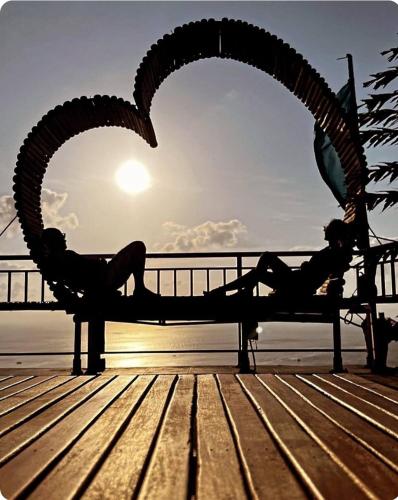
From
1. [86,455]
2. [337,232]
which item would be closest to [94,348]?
[337,232]

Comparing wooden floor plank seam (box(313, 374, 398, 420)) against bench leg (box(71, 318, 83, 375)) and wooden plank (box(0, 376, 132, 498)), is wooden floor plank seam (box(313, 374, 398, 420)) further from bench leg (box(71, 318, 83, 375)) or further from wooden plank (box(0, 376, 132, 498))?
bench leg (box(71, 318, 83, 375))

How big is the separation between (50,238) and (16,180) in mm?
751

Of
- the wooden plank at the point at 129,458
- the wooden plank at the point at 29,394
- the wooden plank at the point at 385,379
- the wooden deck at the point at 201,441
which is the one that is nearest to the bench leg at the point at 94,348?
the wooden plank at the point at 29,394

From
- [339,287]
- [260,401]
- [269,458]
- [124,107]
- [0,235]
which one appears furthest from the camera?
[0,235]

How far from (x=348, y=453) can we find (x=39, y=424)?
219 cm

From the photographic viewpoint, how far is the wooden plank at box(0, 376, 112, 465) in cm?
296

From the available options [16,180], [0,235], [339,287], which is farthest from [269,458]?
[0,235]

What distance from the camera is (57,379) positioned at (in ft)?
19.2

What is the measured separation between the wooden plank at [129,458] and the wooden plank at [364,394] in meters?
1.83

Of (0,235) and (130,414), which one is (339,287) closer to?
(130,414)

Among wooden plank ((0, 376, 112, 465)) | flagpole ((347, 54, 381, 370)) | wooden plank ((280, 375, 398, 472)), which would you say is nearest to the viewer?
wooden plank ((280, 375, 398, 472))

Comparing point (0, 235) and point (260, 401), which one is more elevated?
point (0, 235)

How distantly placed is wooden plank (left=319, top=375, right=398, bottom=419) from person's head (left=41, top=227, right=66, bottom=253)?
3.16 meters

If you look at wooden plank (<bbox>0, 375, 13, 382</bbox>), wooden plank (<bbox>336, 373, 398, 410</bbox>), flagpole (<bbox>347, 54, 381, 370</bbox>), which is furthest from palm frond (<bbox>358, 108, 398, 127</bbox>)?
wooden plank (<bbox>0, 375, 13, 382</bbox>)
